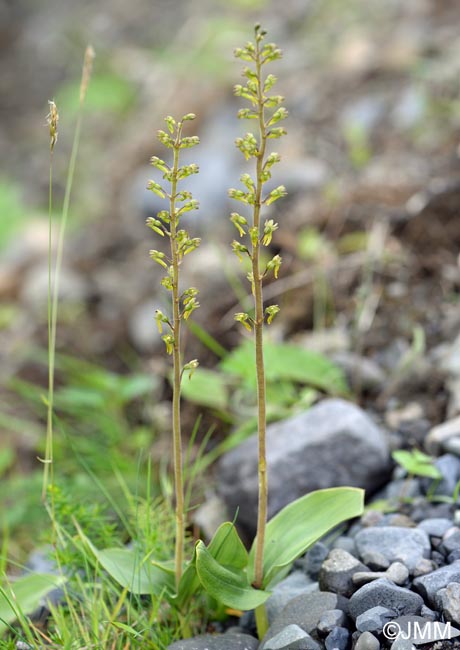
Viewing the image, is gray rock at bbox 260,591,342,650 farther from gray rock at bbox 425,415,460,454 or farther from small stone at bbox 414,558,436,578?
gray rock at bbox 425,415,460,454

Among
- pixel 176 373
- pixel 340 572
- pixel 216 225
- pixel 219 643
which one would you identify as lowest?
pixel 219 643

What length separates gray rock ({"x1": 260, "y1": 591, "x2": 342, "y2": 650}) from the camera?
1.70 metres

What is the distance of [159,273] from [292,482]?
2.56 meters

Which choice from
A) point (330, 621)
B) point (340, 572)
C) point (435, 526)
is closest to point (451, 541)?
point (435, 526)

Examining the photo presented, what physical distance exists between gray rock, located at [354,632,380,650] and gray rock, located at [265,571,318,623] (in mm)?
311

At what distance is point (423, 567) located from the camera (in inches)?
71.2

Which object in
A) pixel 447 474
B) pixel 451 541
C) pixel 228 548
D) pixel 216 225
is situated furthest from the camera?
pixel 216 225

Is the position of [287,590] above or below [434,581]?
below

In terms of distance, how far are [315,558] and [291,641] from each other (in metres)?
0.42

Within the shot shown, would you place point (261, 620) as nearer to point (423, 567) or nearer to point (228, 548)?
point (228, 548)

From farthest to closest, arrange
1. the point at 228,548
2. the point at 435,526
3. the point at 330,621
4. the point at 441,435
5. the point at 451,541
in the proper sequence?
the point at 441,435, the point at 435,526, the point at 451,541, the point at 228,548, the point at 330,621

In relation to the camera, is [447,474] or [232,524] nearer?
[232,524]

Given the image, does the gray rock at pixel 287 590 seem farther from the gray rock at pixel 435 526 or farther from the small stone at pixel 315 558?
the gray rock at pixel 435 526

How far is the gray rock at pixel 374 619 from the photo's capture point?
1608 mm
